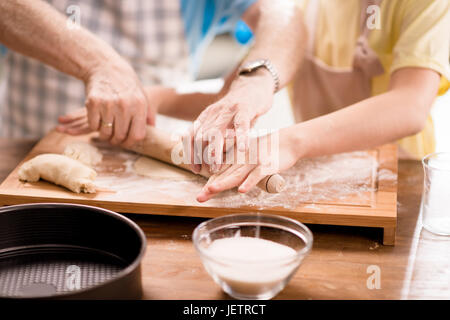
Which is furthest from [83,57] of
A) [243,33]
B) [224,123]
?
[243,33]

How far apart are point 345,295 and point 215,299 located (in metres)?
0.23

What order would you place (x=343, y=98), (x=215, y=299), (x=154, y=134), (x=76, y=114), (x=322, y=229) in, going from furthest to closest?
1. (x=343, y=98)
2. (x=76, y=114)
3. (x=154, y=134)
4. (x=322, y=229)
5. (x=215, y=299)

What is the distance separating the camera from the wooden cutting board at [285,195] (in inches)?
45.2

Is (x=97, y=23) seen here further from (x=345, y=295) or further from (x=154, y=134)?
(x=345, y=295)

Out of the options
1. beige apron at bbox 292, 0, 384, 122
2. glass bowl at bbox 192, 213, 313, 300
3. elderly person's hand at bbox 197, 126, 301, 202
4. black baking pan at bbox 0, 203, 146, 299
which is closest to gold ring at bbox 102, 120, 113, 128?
elderly person's hand at bbox 197, 126, 301, 202

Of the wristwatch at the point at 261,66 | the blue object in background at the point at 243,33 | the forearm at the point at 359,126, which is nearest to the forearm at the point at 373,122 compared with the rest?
the forearm at the point at 359,126

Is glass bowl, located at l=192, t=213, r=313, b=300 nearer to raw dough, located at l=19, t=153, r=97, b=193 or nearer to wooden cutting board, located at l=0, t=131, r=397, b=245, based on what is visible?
wooden cutting board, located at l=0, t=131, r=397, b=245

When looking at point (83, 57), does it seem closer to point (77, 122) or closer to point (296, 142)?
point (77, 122)

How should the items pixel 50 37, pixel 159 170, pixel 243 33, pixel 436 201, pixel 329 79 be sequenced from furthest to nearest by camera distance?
1. pixel 243 33
2. pixel 329 79
3. pixel 50 37
4. pixel 159 170
5. pixel 436 201

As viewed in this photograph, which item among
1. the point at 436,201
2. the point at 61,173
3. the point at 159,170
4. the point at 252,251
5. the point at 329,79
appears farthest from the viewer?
the point at 329,79

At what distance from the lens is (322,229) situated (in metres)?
1.18

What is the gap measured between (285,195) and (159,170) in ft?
1.16

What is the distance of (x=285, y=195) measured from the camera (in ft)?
4.07

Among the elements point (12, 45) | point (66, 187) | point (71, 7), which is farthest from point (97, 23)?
point (66, 187)
